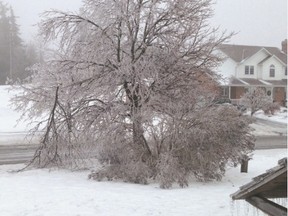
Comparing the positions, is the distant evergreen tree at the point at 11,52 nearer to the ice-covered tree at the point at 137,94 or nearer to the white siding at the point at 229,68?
the white siding at the point at 229,68

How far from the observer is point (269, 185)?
4203 millimetres

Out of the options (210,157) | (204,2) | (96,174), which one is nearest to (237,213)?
(210,157)

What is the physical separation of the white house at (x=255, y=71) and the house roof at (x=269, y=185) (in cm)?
4173

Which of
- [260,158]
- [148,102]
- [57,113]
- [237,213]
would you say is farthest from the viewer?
[260,158]

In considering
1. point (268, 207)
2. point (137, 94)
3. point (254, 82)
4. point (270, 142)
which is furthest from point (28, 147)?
point (254, 82)

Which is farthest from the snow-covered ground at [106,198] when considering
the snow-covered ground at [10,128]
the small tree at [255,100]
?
the small tree at [255,100]

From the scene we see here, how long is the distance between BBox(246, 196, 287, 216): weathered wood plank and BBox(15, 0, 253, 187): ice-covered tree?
7945 millimetres

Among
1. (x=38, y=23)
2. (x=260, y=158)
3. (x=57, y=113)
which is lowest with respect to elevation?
(x=260, y=158)

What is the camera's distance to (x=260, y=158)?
1805 centimetres

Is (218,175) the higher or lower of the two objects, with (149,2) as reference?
lower

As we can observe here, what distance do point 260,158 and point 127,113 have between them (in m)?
7.27

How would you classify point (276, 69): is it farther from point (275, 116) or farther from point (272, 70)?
point (275, 116)

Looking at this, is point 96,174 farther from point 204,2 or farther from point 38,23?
point 204,2

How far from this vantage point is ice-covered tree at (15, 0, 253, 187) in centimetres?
1263
